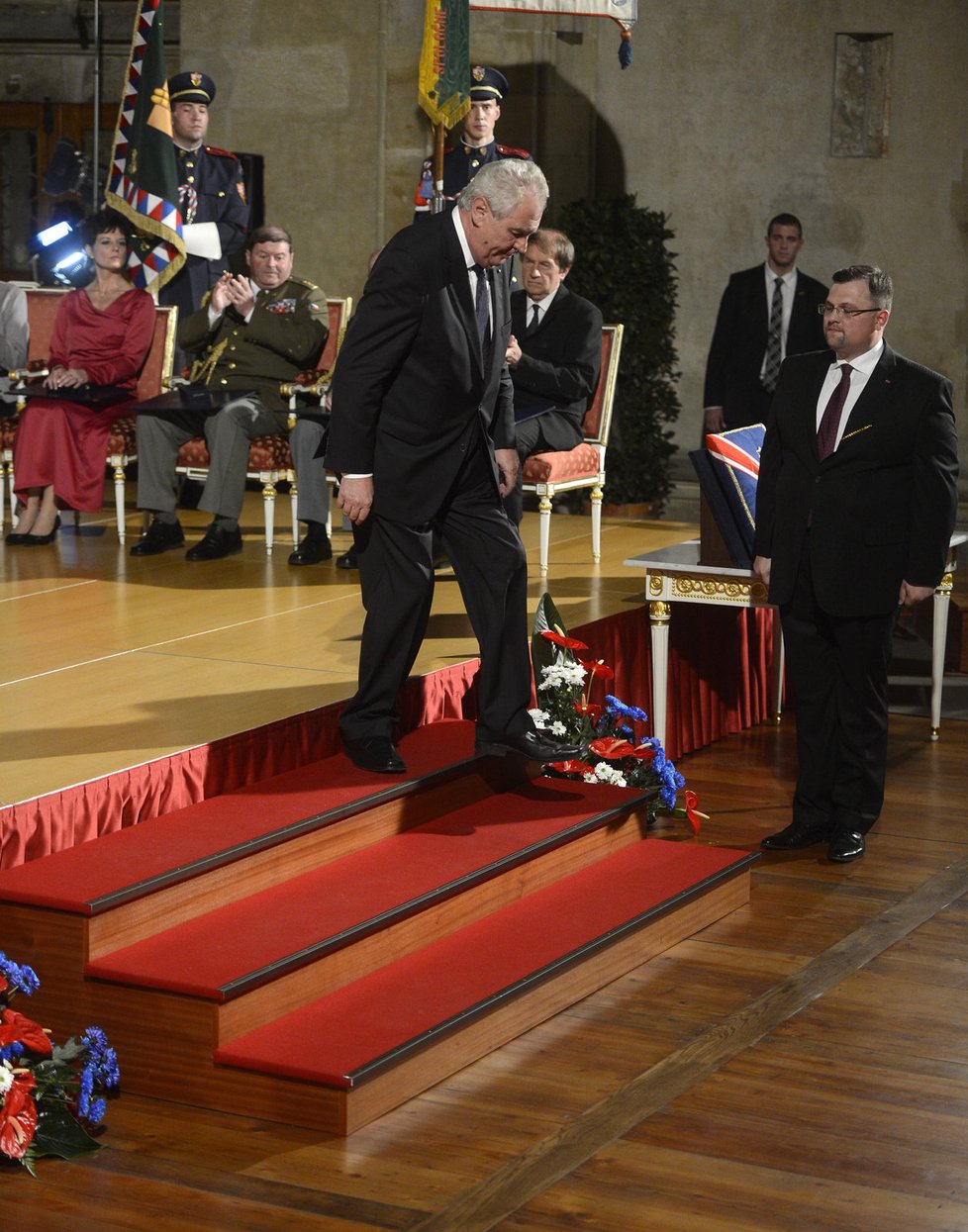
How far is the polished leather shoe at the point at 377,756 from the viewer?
4320 mm

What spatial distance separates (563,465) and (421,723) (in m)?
2.30

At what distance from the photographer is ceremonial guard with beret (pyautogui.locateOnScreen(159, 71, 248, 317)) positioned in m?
8.12

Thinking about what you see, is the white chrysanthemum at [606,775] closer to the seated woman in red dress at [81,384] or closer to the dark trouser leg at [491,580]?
the dark trouser leg at [491,580]

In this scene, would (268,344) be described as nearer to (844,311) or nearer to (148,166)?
(148,166)

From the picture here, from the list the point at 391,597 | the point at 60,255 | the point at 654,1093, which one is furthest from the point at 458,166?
the point at 654,1093

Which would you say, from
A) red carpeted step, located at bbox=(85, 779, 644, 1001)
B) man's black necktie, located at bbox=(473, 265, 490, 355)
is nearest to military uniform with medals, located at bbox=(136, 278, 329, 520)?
red carpeted step, located at bbox=(85, 779, 644, 1001)

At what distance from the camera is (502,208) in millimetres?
3930

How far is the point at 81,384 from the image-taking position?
23.7 feet

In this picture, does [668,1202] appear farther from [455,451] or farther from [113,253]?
[113,253]

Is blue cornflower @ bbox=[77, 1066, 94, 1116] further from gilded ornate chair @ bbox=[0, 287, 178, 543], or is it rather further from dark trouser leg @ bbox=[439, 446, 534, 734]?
gilded ornate chair @ bbox=[0, 287, 178, 543]

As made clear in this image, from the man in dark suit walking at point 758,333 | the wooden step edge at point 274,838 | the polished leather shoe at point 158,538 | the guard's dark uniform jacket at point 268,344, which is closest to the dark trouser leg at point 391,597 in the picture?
the wooden step edge at point 274,838

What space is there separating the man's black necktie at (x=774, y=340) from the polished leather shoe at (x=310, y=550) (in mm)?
2398

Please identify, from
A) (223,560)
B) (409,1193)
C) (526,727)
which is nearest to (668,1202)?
(409,1193)

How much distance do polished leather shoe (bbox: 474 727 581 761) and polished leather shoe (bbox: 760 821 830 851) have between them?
796 mm
